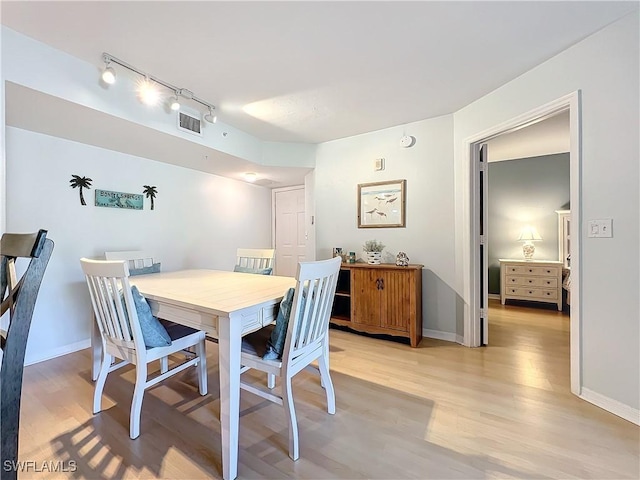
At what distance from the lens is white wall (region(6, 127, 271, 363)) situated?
2.44 meters

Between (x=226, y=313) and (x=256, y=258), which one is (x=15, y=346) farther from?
(x=256, y=258)

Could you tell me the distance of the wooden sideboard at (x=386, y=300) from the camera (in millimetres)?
2824

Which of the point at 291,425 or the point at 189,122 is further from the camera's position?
the point at 189,122

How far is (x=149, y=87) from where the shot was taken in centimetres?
225

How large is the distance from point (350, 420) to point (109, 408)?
150cm

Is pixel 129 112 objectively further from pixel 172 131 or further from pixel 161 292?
pixel 161 292

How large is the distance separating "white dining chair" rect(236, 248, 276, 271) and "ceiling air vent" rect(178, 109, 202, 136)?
1258 millimetres

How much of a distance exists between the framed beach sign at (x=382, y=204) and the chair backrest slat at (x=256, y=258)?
49.3 inches

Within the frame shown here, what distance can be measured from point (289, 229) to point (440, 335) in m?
2.85

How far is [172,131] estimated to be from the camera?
8.61ft

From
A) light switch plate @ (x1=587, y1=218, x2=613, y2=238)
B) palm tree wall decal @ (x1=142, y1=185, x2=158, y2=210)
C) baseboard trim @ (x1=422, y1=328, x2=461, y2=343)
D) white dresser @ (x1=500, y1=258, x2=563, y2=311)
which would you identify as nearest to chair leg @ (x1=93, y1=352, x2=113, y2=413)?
palm tree wall decal @ (x1=142, y1=185, x2=158, y2=210)

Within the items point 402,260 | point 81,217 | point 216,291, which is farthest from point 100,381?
point 402,260

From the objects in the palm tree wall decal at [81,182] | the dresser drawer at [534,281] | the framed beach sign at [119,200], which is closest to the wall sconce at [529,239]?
the dresser drawer at [534,281]

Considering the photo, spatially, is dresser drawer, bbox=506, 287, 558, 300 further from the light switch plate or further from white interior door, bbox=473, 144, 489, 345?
the light switch plate
